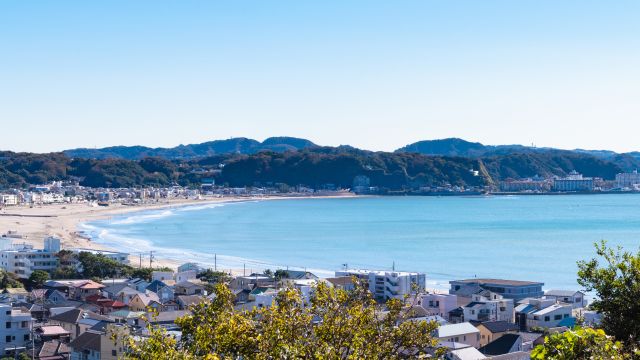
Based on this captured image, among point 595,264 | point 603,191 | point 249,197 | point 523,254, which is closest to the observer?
point 595,264

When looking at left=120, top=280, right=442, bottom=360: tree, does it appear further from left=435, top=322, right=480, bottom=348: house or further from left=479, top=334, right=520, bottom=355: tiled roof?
left=479, top=334, right=520, bottom=355: tiled roof

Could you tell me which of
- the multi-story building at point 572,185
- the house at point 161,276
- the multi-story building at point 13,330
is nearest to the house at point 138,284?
the house at point 161,276

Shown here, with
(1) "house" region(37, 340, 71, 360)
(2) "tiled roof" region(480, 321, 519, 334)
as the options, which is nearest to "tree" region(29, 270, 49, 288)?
(1) "house" region(37, 340, 71, 360)

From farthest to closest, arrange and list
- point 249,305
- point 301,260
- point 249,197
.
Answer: point 249,197, point 301,260, point 249,305

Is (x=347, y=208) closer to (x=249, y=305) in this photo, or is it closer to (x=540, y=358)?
(x=249, y=305)

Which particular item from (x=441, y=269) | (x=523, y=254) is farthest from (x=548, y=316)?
(x=523, y=254)

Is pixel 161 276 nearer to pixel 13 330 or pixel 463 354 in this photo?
pixel 13 330

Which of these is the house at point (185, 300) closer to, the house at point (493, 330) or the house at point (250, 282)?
the house at point (250, 282)

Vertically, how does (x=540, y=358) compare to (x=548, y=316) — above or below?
above
